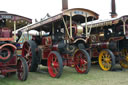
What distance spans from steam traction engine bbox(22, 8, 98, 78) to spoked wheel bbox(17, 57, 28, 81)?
95 cm

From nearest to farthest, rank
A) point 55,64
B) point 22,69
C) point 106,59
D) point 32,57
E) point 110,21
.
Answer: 1. point 22,69
2. point 55,64
3. point 32,57
4. point 106,59
5. point 110,21

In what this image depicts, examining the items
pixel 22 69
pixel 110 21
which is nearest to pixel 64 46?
pixel 22 69

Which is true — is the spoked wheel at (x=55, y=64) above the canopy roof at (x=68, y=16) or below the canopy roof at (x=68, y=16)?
below

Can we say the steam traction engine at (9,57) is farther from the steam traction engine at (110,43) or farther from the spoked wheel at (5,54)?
the steam traction engine at (110,43)

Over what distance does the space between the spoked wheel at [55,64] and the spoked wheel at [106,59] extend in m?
2.03

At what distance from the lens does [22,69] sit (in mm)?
4398

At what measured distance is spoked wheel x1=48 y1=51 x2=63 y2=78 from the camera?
4660 millimetres

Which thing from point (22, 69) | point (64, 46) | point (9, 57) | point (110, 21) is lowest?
point (22, 69)

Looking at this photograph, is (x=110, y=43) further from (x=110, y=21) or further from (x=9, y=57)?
(x=9, y=57)

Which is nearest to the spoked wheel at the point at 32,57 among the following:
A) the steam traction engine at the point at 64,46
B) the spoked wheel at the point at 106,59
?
the steam traction engine at the point at 64,46

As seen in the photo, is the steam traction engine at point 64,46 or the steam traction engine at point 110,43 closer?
the steam traction engine at point 64,46

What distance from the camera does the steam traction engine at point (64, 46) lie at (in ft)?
16.4

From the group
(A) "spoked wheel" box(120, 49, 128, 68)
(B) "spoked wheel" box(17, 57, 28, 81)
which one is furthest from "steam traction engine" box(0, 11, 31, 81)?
(A) "spoked wheel" box(120, 49, 128, 68)

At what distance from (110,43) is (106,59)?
2.04ft
